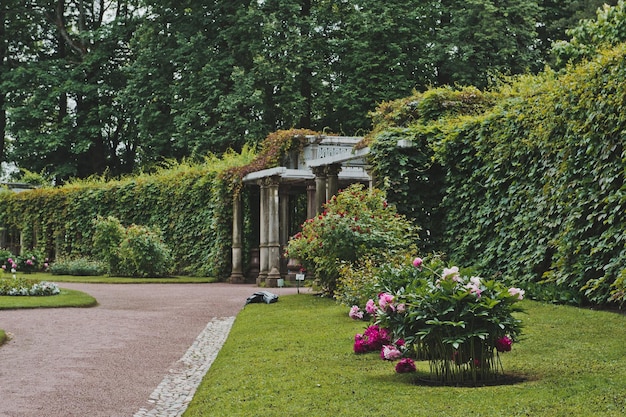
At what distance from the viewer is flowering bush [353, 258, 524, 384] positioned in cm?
592

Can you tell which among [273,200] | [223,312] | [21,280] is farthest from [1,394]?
[273,200]

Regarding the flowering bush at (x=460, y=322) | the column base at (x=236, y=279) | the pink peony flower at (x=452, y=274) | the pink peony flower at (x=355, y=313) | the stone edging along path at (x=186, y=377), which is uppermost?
the pink peony flower at (x=452, y=274)

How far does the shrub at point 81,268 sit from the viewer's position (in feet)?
84.4

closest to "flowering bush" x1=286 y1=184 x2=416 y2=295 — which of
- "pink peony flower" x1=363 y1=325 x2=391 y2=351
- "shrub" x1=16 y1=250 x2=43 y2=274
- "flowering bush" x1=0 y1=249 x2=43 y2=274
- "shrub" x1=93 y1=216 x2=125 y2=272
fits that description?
"pink peony flower" x1=363 y1=325 x2=391 y2=351

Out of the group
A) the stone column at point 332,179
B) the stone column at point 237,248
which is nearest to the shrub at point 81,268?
the stone column at point 237,248

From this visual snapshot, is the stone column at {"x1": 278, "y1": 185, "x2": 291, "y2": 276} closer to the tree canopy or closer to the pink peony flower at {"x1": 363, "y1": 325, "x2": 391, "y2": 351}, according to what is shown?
the tree canopy

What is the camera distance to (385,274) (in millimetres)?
7707

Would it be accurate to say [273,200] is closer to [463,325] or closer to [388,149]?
[388,149]

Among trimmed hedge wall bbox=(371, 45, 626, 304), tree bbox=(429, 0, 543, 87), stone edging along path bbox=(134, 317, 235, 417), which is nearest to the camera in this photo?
stone edging along path bbox=(134, 317, 235, 417)

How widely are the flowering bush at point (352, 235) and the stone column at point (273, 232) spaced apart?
246 inches

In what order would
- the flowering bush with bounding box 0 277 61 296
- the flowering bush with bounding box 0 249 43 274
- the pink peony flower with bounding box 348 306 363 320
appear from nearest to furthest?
the pink peony flower with bounding box 348 306 363 320 → the flowering bush with bounding box 0 277 61 296 → the flowering bush with bounding box 0 249 43 274

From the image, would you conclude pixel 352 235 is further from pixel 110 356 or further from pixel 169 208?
pixel 169 208

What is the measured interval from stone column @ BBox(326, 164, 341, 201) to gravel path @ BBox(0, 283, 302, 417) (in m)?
2.92

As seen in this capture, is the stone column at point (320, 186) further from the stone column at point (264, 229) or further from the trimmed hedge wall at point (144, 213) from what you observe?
the trimmed hedge wall at point (144, 213)
